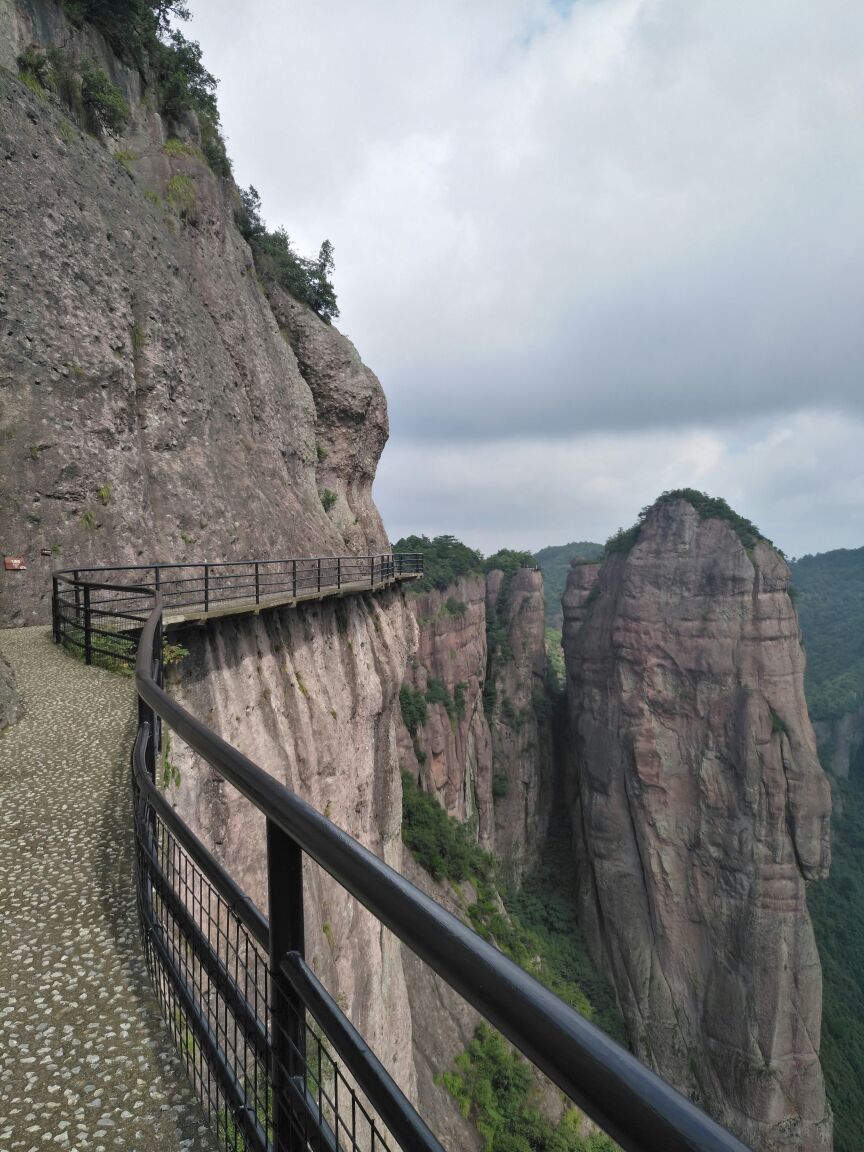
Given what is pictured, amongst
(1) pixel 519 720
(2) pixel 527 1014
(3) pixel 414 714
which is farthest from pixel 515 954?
(2) pixel 527 1014

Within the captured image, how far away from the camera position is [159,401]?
56.4 feet

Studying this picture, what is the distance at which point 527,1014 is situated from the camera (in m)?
0.96

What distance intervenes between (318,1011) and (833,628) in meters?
132

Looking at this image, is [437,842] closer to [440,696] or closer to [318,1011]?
[440,696]

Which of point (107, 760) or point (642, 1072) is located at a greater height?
point (642, 1072)

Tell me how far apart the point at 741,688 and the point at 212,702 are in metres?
35.0

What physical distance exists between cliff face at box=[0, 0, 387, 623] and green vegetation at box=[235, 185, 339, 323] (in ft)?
6.42

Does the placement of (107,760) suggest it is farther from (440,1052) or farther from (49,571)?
(440,1052)

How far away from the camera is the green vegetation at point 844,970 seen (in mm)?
34719

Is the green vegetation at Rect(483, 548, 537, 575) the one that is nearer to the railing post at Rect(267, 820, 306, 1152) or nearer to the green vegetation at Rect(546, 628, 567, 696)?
the green vegetation at Rect(546, 628, 567, 696)

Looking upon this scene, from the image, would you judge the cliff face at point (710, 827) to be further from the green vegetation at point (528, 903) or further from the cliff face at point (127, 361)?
the cliff face at point (127, 361)

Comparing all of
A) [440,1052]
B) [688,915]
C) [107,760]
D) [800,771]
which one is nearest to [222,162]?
[107,760]

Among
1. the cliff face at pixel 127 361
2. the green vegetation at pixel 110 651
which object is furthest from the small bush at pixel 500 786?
the green vegetation at pixel 110 651

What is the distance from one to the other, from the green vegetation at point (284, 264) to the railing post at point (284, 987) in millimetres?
30067
